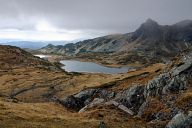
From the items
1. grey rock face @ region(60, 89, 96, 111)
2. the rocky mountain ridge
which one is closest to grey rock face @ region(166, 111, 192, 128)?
the rocky mountain ridge

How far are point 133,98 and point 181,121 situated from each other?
17.7 metres

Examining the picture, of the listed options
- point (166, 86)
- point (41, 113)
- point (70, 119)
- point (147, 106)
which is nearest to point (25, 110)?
point (41, 113)

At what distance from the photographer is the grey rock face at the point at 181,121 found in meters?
43.6

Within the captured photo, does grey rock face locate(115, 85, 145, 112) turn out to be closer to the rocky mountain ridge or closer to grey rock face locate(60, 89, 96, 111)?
the rocky mountain ridge

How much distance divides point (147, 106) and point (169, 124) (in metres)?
10.5

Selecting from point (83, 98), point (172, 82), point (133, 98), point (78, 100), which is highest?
point (172, 82)

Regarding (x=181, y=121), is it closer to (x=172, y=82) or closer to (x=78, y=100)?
(x=172, y=82)

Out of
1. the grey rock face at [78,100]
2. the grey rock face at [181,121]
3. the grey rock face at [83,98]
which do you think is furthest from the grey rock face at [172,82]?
the grey rock face at [78,100]

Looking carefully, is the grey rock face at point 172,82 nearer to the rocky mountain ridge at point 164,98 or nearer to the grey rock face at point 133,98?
the rocky mountain ridge at point 164,98

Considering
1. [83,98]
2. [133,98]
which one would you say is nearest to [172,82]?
[133,98]

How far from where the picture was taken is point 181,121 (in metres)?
44.1

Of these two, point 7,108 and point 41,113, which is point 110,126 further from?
point 7,108

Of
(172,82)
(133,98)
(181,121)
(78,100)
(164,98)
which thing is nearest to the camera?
(181,121)

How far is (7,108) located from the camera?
173 ft
